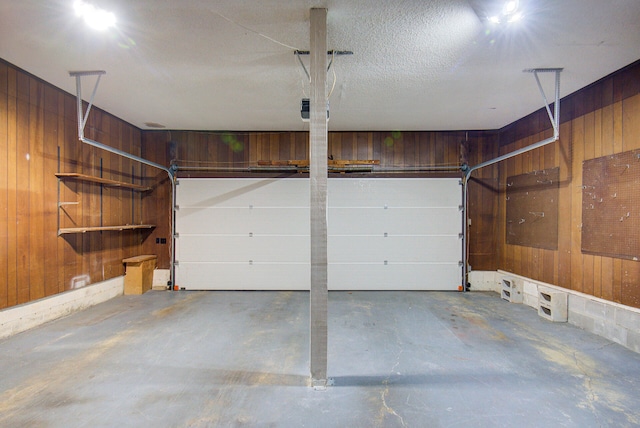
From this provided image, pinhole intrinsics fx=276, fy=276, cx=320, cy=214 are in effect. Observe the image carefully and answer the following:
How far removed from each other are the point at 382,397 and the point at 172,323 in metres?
2.55

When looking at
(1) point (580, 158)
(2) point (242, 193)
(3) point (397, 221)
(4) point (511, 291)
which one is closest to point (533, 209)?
(1) point (580, 158)

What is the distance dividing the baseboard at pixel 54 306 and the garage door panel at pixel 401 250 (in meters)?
3.40

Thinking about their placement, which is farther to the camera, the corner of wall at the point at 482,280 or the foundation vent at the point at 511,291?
the corner of wall at the point at 482,280

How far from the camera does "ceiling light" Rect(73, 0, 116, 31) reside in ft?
6.56

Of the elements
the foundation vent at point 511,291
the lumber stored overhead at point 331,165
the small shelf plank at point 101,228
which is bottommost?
the foundation vent at point 511,291

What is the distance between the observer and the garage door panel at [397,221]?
189 inches

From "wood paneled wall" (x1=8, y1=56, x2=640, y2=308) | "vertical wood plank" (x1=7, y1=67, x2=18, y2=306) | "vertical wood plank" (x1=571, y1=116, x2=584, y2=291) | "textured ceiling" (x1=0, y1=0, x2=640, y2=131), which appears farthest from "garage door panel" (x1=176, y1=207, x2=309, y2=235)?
"vertical wood plank" (x1=571, y1=116, x2=584, y2=291)

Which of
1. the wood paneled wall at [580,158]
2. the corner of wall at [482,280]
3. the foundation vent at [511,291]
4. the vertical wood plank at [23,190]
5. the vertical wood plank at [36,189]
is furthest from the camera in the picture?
the corner of wall at [482,280]

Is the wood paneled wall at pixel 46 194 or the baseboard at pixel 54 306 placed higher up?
the wood paneled wall at pixel 46 194

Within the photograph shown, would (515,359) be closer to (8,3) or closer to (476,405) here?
(476,405)

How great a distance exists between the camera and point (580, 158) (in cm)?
327

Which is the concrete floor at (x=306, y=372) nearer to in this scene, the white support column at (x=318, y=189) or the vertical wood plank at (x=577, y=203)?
the white support column at (x=318, y=189)

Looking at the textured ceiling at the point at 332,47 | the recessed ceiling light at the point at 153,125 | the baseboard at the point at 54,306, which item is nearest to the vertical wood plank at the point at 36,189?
the baseboard at the point at 54,306

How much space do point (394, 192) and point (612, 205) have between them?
8.61 feet
